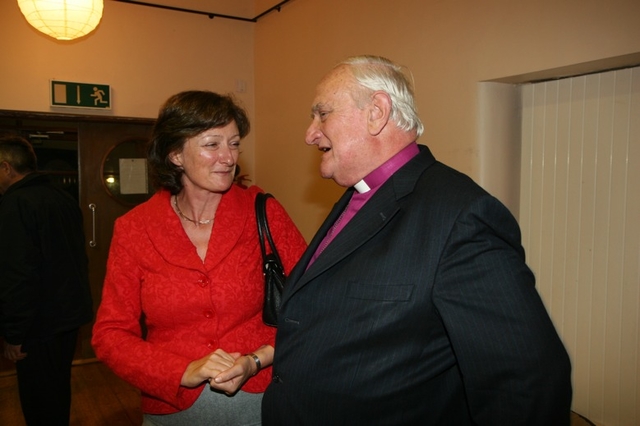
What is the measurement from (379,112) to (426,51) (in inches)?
78.2

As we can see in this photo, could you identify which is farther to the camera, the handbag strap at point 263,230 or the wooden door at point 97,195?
the wooden door at point 97,195

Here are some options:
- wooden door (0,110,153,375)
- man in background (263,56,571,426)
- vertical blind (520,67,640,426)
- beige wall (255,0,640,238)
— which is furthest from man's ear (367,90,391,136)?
wooden door (0,110,153,375)

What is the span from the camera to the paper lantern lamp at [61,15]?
3.43 metres

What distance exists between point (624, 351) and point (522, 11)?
1673 mm

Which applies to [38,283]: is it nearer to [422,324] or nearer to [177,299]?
[177,299]

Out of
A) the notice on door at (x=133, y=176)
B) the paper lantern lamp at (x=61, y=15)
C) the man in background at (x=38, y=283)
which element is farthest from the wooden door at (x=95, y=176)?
the man in background at (x=38, y=283)

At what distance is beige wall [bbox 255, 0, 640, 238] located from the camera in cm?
228

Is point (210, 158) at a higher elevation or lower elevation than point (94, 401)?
higher

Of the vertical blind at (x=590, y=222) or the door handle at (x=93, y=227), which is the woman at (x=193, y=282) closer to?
the vertical blind at (x=590, y=222)

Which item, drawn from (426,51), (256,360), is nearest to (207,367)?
(256,360)

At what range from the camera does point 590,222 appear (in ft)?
8.23

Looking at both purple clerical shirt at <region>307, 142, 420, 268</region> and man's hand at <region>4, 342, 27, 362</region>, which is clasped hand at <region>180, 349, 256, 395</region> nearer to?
purple clerical shirt at <region>307, 142, 420, 268</region>

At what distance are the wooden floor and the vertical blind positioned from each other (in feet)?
8.92

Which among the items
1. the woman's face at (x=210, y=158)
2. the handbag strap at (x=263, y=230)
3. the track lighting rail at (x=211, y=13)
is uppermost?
the track lighting rail at (x=211, y=13)
